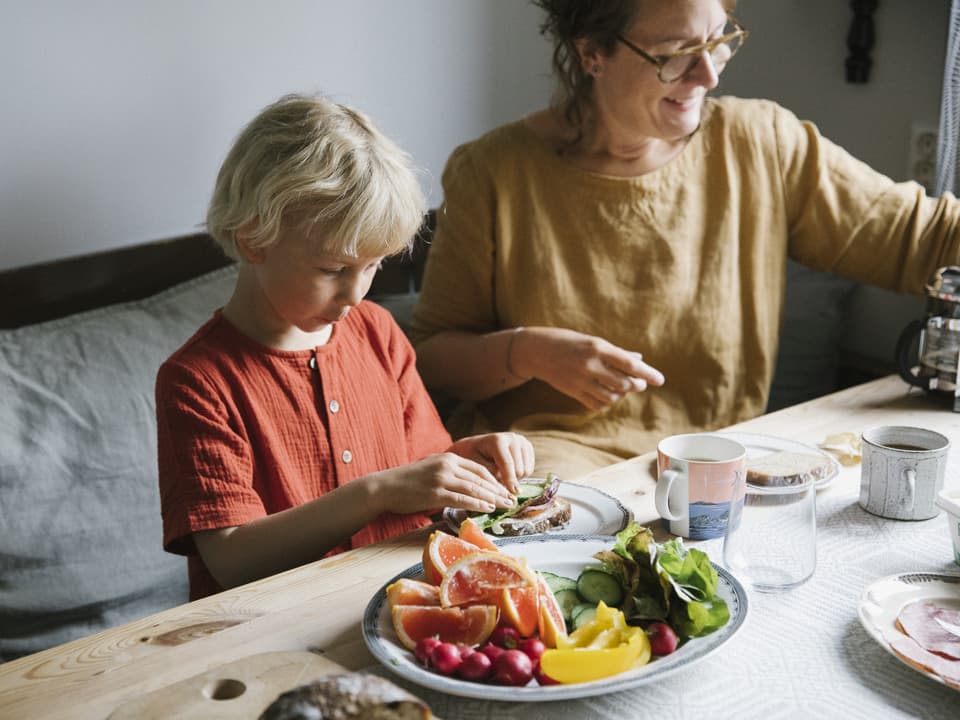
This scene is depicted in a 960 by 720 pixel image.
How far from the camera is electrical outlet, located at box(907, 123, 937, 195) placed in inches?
86.7

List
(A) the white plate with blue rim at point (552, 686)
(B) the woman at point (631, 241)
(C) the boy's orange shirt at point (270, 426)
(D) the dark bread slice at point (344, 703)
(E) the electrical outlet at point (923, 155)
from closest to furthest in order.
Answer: (D) the dark bread slice at point (344, 703) → (A) the white plate with blue rim at point (552, 686) → (C) the boy's orange shirt at point (270, 426) → (B) the woman at point (631, 241) → (E) the electrical outlet at point (923, 155)

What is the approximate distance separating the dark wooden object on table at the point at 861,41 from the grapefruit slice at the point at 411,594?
74.9 inches

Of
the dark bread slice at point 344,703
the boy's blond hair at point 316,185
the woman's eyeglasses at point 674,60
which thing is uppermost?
the woman's eyeglasses at point 674,60

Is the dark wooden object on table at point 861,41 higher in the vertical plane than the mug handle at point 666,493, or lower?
higher

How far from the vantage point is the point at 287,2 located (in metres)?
2.04

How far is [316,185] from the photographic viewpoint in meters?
1.21

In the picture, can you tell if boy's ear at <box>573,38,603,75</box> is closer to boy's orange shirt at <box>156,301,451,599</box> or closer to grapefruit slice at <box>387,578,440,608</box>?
boy's orange shirt at <box>156,301,451,599</box>

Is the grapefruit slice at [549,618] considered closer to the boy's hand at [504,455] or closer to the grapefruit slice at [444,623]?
the grapefruit slice at [444,623]

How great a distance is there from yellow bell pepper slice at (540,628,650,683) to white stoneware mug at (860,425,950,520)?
1.62ft

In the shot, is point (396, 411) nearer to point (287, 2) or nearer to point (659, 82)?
point (659, 82)

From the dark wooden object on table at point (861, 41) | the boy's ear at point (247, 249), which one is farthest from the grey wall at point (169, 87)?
the dark wooden object on table at point (861, 41)

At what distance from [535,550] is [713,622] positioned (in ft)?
0.79

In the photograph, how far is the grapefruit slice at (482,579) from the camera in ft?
2.98

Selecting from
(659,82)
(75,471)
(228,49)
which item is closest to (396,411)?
(75,471)
